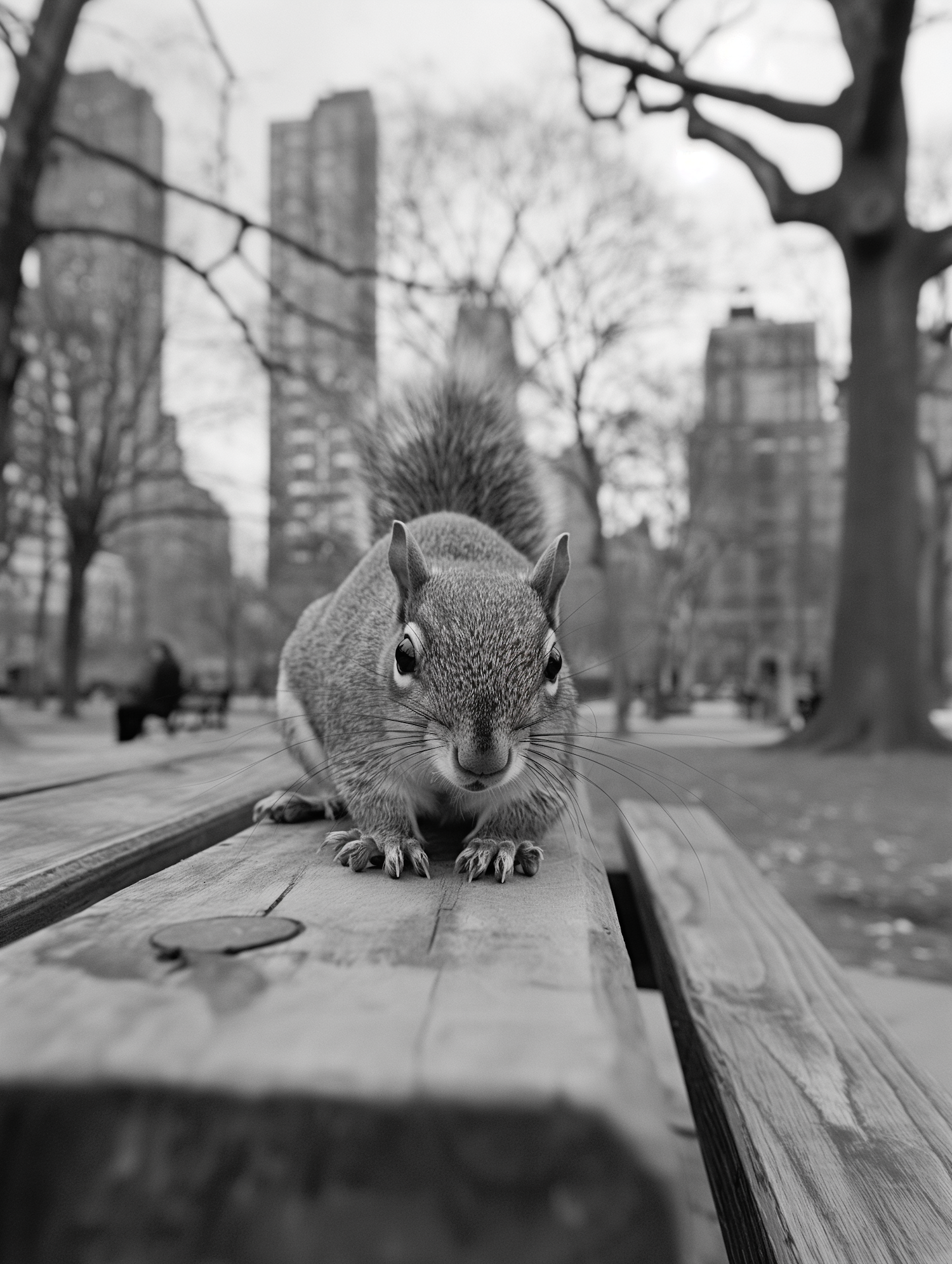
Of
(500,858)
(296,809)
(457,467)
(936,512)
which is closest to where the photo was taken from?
(500,858)

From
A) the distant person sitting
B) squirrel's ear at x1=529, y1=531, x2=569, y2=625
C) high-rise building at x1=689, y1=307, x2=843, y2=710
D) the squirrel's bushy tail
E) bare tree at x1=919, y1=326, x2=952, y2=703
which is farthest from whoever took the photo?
bare tree at x1=919, y1=326, x2=952, y2=703

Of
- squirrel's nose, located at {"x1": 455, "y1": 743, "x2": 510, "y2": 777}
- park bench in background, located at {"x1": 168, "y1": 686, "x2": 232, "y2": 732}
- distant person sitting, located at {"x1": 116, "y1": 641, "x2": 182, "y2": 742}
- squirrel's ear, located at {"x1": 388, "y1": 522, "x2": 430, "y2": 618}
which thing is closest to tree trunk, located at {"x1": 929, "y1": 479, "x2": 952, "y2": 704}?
park bench in background, located at {"x1": 168, "y1": 686, "x2": 232, "y2": 732}

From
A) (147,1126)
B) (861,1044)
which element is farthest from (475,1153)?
(861,1044)

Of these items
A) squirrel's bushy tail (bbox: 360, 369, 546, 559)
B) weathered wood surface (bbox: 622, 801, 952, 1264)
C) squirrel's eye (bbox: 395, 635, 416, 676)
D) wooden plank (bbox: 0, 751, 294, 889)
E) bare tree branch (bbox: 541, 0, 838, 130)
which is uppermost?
bare tree branch (bbox: 541, 0, 838, 130)

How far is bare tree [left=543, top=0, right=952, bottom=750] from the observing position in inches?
291

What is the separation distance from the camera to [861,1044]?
1102 mm

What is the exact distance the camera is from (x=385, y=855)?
0.96 meters

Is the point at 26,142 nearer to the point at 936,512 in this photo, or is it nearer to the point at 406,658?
the point at 406,658

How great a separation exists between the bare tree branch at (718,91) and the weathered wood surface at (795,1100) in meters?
7.39

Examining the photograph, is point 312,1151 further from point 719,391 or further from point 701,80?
point 719,391

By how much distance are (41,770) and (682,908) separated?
1483 mm

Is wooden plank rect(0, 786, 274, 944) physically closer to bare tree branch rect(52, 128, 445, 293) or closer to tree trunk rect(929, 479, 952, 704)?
bare tree branch rect(52, 128, 445, 293)

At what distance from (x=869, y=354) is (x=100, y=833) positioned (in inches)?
331

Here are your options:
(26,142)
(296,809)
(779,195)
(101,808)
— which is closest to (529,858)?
(296,809)
